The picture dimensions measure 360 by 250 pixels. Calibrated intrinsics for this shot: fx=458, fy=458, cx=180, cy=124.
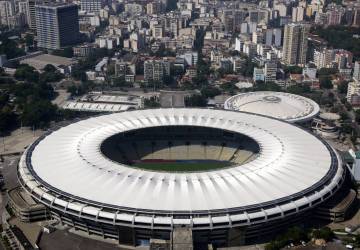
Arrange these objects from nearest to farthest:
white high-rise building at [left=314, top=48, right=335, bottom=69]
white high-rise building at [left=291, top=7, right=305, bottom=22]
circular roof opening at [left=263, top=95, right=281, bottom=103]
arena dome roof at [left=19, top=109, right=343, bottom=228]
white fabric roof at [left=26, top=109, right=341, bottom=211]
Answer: arena dome roof at [left=19, top=109, right=343, bottom=228], white fabric roof at [left=26, top=109, right=341, bottom=211], circular roof opening at [left=263, top=95, right=281, bottom=103], white high-rise building at [left=314, top=48, right=335, bottom=69], white high-rise building at [left=291, top=7, right=305, bottom=22]

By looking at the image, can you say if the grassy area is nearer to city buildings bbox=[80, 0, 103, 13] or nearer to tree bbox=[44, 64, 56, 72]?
tree bbox=[44, 64, 56, 72]

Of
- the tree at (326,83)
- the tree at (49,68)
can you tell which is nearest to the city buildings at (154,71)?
the tree at (49,68)

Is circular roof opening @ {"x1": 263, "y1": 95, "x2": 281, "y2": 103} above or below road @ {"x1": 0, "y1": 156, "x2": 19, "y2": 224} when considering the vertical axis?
above

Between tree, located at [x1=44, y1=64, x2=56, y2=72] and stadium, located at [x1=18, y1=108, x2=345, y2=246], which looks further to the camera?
tree, located at [x1=44, y1=64, x2=56, y2=72]

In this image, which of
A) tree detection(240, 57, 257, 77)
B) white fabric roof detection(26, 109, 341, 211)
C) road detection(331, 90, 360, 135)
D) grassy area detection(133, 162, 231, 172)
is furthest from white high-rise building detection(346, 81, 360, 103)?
grassy area detection(133, 162, 231, 172)

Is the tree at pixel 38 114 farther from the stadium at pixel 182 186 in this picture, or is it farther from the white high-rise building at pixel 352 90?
the white high-rise building at pixel 352 90
